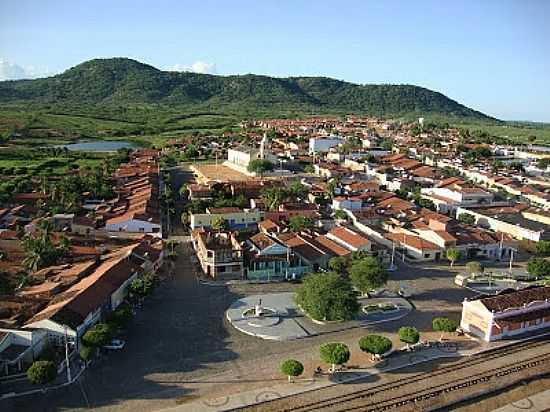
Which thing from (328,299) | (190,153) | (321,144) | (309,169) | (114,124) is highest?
(114,124)

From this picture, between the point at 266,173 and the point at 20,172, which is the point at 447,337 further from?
the point at 20,172

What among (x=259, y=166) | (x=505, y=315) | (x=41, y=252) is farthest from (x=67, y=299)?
(x=259, y=166)

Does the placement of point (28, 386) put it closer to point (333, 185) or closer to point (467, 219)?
point (467, 219)

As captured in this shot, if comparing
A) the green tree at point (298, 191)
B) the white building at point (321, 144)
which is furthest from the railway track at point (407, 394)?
the white building at point (321, 144)

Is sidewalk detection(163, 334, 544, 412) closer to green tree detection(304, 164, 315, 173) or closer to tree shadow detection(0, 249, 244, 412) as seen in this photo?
tree shadow detection(0, 249, 244, 412)

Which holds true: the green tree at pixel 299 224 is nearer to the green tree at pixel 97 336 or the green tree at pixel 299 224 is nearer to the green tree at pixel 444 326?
Result: the green tree at pixel 444 326

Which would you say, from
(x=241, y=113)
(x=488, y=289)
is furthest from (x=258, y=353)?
(x=241, y=113)

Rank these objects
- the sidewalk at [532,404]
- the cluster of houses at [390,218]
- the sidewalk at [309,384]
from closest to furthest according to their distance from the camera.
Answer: the sidewalk at [309,384] → the sidewalk at [532,404] → the cluster of houses at [390,218]
